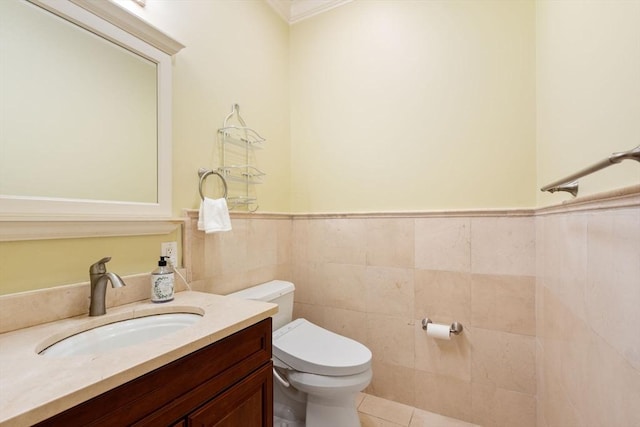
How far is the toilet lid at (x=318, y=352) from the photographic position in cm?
129

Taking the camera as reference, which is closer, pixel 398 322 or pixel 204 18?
pixel 204 18

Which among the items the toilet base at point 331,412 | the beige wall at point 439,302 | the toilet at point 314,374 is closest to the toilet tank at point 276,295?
the toilet at point 314,374

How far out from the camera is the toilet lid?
1285mm

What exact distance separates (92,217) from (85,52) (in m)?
Result: 0.61

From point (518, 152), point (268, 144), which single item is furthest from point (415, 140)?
point (268, 144)

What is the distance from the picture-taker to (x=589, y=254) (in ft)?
2.61

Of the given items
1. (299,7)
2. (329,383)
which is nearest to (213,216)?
(329,383)

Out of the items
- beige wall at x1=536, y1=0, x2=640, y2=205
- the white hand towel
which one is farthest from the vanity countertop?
beige wall at x1=536, y1=0, x2=640, y2=205

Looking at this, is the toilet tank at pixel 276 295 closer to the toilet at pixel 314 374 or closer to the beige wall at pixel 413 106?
the toilet at pixel 314 374

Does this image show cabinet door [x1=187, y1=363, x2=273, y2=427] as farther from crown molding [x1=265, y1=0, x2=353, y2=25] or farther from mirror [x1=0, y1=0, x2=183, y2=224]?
crown molding [x1=265, y1=0, x2=353, y2=25]

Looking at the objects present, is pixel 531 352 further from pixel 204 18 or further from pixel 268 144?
pixel 204 18

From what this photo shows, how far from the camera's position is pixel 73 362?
24.9 inches

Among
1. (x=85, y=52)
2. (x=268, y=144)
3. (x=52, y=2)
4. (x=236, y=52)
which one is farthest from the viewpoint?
(x=268, y=144)

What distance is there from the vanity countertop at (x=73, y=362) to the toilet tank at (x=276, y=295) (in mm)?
527
